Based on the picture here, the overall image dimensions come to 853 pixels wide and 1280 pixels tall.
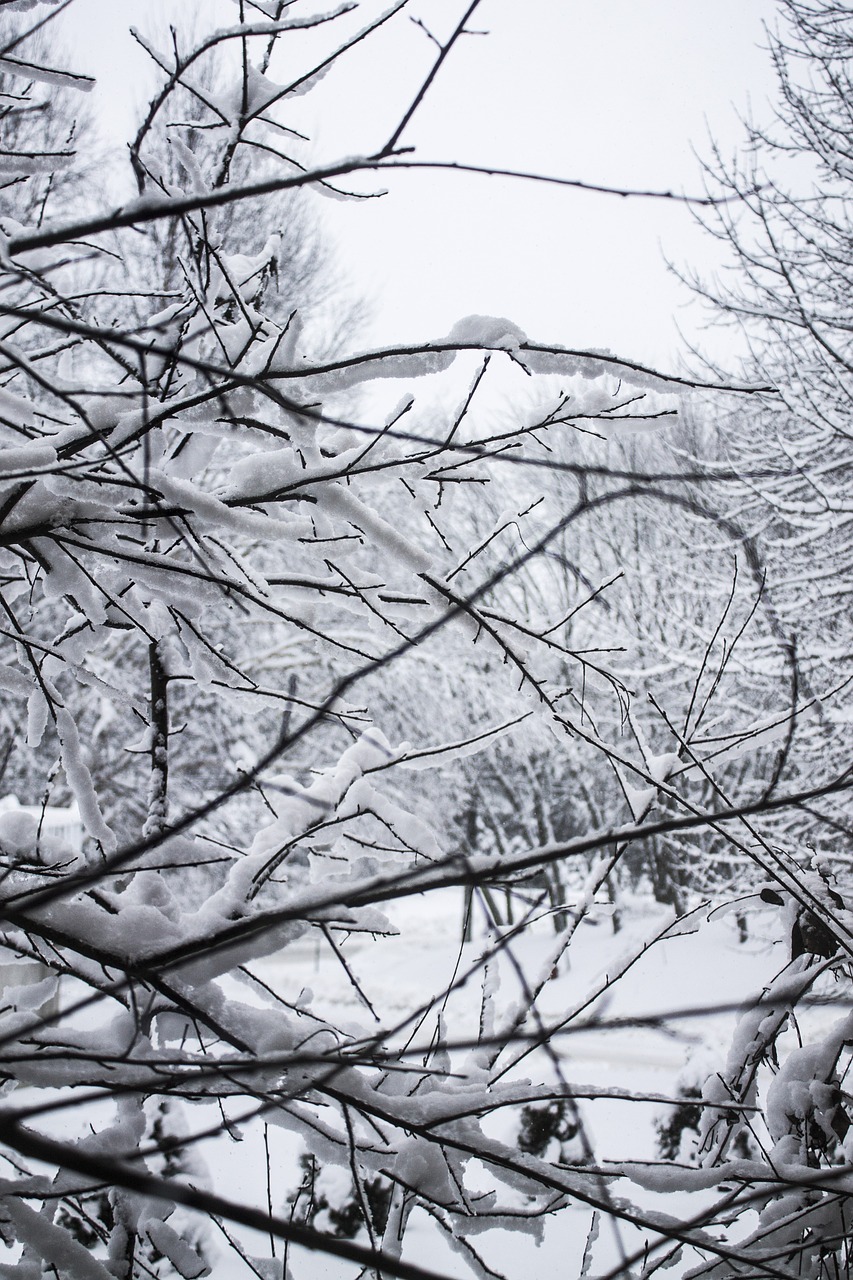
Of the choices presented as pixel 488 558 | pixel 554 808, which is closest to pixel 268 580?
pixel 488 558

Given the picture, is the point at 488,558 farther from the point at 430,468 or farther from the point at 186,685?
the point at 430,468

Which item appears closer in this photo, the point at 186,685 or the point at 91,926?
the point at 91,926

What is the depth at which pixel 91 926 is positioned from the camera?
1076mm

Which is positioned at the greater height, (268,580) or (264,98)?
(264,98)

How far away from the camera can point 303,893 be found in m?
0.94

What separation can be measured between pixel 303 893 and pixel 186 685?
27.8ft

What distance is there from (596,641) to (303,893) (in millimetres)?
8873

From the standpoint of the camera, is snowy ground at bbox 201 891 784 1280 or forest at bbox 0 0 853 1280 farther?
snowy ground at bbox 201 891 784 1280

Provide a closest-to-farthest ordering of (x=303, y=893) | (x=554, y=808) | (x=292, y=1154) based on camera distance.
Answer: (x=303, y=893) → (x=292, y=1154) → (x=554, y=808)

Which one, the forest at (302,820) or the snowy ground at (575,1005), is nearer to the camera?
the forest at (302,820)

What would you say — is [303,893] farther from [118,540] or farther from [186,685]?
[186,685]

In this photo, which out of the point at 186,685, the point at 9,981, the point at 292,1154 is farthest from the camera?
the point at 186,685

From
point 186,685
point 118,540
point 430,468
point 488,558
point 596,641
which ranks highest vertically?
point 488,558

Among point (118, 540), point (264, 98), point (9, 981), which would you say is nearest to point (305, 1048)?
point (118, 540)
